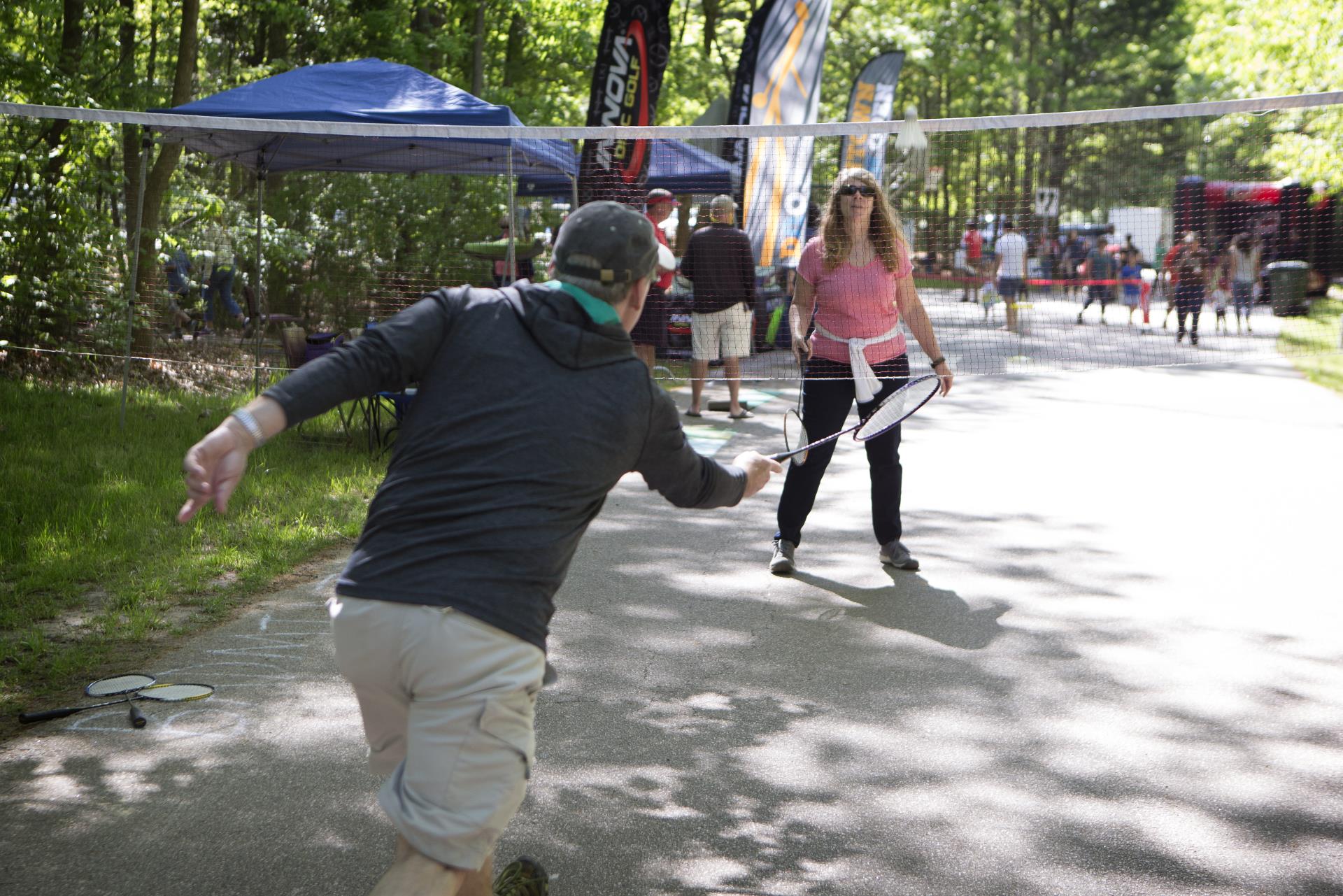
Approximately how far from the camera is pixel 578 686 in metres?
5.12

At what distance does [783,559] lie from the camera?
6.92m

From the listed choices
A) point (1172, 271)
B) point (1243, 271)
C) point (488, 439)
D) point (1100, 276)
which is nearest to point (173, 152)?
point (1100, 276)

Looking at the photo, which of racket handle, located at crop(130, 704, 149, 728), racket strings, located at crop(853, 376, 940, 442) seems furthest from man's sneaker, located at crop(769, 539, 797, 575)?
racket handle, located at crop(130, 704, 149, 728)

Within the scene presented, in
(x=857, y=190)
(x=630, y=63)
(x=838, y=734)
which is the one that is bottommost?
(x=838, y=734)

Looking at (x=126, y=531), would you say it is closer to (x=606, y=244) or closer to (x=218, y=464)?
(x=218, y=464)

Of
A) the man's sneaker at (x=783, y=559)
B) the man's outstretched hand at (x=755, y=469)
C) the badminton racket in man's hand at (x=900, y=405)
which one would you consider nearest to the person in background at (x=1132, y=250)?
the man's sneaker at (x=783, y=559)

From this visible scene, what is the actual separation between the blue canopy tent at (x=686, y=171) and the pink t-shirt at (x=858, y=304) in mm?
10331

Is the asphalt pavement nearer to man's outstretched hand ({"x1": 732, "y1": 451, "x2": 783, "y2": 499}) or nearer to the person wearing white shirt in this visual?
the person wearing white shirt

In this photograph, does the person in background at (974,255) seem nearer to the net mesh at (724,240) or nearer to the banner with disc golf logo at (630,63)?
the net mesh at (724,240)

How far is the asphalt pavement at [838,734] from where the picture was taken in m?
3.61

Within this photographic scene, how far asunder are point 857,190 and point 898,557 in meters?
2.03

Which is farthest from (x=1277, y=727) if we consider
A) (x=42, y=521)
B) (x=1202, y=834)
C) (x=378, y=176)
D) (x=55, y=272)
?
(x=378, y=176)

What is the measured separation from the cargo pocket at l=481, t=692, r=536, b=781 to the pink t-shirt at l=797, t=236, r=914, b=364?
14.2ft

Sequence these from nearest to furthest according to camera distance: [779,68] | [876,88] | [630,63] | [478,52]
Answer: [630,63], [779,68], [478,52], [876,88]
